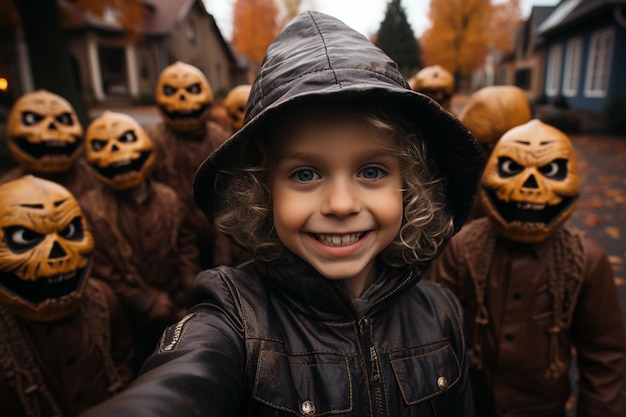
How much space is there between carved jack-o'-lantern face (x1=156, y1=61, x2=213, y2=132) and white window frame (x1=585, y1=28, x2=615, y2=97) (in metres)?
16.2

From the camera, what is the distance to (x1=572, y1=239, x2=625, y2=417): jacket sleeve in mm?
2182

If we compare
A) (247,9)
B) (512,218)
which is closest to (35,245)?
(512,218)

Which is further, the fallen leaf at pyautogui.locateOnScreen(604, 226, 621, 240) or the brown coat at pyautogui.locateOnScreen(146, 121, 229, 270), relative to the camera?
the fallen leaf at pyautogui.locateOnScreen(604, 226, 621, 240)

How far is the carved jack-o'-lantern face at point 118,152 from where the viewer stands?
332 cm

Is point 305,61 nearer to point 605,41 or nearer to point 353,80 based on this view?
point 353,80

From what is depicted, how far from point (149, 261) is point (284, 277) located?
236 cm

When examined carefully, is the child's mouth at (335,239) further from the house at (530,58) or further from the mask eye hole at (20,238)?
the house at (530,58)

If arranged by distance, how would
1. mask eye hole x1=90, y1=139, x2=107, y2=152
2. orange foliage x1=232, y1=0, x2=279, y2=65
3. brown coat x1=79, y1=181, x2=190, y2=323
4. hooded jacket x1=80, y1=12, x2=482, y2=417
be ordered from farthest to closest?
orange foliage x1=232, y1=0, x2=279, y2=65 → mask eye hole x1=90, y1=139, x2=107, y2=152 → brown coat x1=79, y1=181, x2=190, y2=323 → hooded jacket x1=80, y1=12, x2=482, y2=417

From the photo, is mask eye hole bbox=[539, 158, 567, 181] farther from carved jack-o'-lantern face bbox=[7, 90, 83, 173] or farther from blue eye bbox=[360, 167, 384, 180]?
carved jack-o'-lantern face bbox=[7, 90, 83, 173]

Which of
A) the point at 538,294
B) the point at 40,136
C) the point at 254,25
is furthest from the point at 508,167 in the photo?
the point at 254,25

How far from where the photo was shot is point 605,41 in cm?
1667

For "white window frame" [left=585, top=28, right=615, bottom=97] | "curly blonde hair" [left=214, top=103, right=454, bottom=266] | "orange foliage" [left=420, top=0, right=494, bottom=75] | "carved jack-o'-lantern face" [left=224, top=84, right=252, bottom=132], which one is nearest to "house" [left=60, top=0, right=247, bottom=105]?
"orange foliage" [left=420, top=0, right=494, bottom=75]

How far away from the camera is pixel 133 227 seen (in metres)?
3.34

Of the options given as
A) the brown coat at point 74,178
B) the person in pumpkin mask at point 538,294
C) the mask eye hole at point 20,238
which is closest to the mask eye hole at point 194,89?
the brown coat at point 74,178
